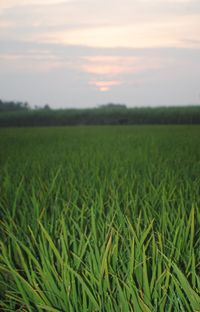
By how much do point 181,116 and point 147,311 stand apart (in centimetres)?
2640

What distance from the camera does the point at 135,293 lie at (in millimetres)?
1131

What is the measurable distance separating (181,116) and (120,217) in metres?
25.7

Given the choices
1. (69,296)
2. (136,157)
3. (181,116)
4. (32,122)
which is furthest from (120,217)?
(32,122)

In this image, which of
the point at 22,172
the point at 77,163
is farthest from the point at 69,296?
the point at 77,163

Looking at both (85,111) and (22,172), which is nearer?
(22,172)

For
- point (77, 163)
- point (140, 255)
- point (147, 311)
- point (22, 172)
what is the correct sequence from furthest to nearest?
1. point (77, 163)
2. point (22, 172)
3. point (140, 255)
4. point (147, 311)

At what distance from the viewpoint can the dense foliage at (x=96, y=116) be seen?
27859 millimetres

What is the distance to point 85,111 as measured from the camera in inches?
1192

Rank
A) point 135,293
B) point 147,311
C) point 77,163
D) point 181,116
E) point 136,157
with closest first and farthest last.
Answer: point 147,311, point 135,293, point 77,163, point 136,157, point 181,116

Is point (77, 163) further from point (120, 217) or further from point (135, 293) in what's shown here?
point (135, 293)

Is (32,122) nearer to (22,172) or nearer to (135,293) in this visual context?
(22,172)

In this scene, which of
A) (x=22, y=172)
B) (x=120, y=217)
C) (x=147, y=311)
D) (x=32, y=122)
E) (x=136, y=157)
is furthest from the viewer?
(x=32, y=122)

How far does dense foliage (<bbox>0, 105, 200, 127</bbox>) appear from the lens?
27.9 metres

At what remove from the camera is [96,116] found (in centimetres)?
2928
